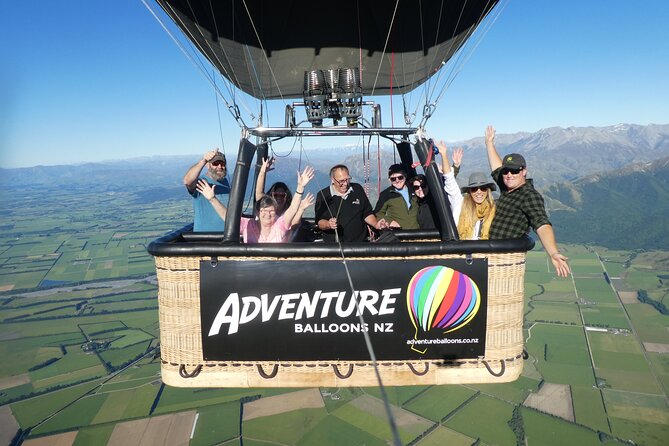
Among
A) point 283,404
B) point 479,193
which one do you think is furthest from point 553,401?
point 479,193

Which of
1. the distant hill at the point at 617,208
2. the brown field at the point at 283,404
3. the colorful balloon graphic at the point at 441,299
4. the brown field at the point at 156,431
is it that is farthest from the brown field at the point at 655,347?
the distant hill at the point at 617,208

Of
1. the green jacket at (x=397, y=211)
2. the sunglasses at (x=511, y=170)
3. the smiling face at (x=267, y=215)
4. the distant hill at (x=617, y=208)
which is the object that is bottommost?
the distant hill at (x=617, y=208)

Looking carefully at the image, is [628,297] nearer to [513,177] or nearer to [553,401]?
[553,401]

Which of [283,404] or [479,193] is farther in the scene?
[283,404]

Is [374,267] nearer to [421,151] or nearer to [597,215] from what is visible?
[421,151]

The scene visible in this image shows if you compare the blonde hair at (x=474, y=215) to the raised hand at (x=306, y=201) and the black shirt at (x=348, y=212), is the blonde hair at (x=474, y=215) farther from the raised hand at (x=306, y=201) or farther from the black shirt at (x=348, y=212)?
the raised hand at (x=306, y=201)

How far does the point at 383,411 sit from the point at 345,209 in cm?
2486

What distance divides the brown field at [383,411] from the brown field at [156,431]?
9.74m

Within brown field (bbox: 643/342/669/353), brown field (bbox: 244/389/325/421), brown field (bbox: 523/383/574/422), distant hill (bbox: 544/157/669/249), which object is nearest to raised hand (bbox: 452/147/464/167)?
brown field (bbox: 244/389/325/421)

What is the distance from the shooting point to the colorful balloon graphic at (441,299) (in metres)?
2.37

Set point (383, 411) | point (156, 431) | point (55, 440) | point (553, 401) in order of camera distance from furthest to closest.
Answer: point (553, 401) → point (383, 411) → point (156, 431) → point (55, 440)

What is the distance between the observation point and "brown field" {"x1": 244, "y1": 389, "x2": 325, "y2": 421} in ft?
84.6

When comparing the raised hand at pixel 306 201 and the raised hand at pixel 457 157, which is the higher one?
the raised hand at pixel 457 157

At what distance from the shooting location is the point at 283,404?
27.3m
